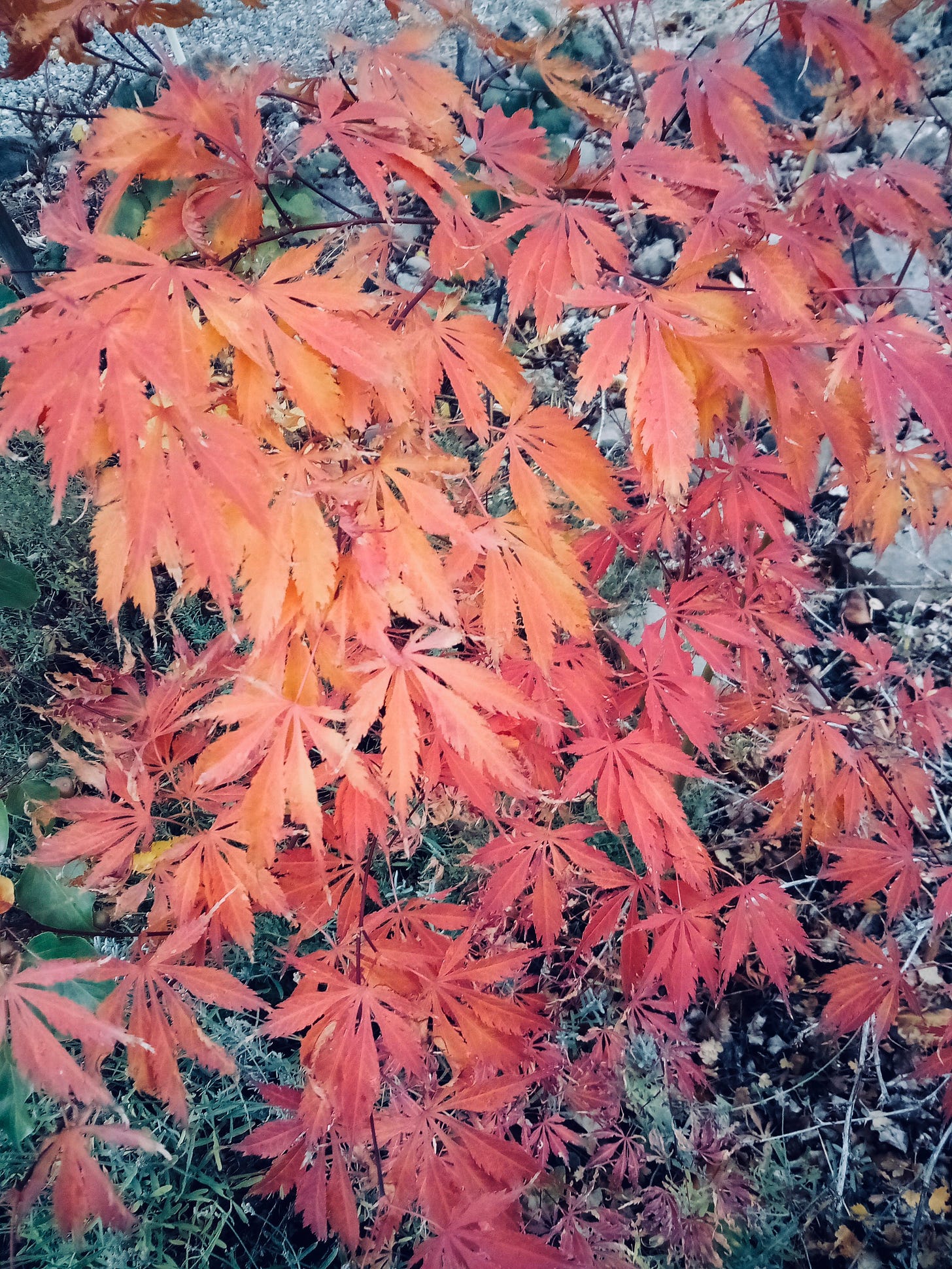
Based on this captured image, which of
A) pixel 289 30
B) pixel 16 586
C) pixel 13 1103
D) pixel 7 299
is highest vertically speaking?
pixel 289 30

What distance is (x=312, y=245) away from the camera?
2.37 ft

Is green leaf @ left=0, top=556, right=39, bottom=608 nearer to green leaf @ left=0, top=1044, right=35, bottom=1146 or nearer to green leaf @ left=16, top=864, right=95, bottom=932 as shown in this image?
green leaf @ left=16, top=864, right=95, bottom=932

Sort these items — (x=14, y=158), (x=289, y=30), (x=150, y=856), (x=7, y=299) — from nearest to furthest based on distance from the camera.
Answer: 1. (x=150, y=856)
2. (x=7, y=299)
3. (x=14, y=158)
4. (x=289, y=30)

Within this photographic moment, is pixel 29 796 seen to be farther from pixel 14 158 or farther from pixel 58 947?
pixel 14 158

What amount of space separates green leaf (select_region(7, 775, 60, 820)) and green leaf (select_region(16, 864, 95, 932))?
14 centimetres

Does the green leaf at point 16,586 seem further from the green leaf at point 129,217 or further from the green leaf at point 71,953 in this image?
the green leaf at point 129,217

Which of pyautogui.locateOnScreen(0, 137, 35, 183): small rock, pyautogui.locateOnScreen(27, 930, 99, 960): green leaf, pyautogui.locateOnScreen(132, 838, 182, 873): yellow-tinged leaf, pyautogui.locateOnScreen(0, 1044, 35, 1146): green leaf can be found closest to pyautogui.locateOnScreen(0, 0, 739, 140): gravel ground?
pyautogui.locateOnScreen(0, 137, 35, 183): small rock

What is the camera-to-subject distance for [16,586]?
4.92 feet

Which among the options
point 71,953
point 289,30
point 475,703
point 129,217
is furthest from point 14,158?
point 475,703

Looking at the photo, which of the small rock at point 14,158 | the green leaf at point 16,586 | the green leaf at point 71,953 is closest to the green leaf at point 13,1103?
the green leaf at point 71,953

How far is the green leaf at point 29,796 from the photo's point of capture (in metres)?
1.43

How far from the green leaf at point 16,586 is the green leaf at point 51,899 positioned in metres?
0.54

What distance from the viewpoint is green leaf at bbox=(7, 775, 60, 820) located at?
56.2 inches

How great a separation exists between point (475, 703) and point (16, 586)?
114 cm
